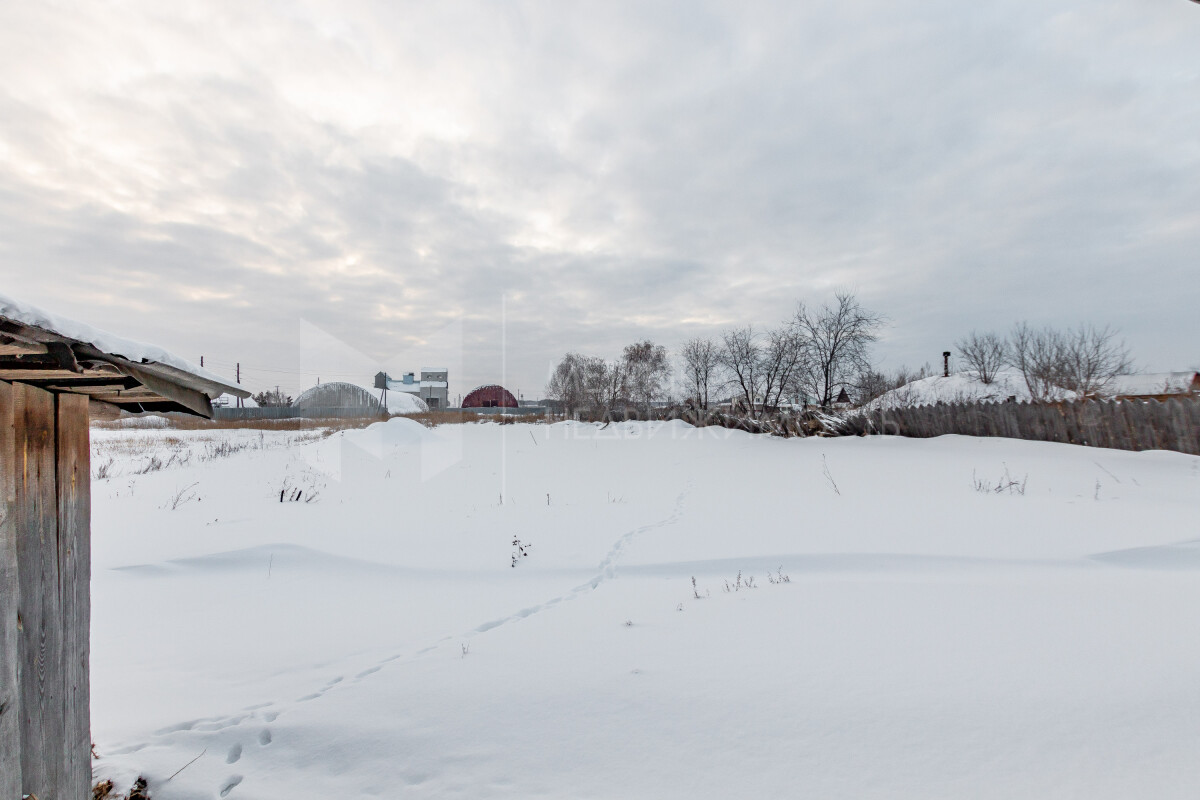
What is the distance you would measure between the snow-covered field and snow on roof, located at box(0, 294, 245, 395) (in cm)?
176

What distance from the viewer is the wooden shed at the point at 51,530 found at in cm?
153

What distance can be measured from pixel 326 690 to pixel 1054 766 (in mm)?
3269

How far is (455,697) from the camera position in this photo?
271 centimetres

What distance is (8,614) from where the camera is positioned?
1605 millimetres

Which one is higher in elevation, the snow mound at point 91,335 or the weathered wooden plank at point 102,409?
the snow mound at point 91,335

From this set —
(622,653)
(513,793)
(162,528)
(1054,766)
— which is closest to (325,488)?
(162,528)

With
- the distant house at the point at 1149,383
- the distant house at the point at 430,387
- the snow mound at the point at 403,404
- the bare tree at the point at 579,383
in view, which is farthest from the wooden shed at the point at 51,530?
the distant house at the point at 430,387

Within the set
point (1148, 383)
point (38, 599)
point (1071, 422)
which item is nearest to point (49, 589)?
point (38, 599)

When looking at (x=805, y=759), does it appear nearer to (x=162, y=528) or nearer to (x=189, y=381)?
(x=189, y=381)

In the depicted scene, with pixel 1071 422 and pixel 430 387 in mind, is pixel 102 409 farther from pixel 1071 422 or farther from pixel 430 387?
pixel 430 387

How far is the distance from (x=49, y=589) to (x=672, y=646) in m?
2.80

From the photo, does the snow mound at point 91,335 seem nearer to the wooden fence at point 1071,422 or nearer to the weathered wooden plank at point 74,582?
the weathered wooden plank at point 74,582

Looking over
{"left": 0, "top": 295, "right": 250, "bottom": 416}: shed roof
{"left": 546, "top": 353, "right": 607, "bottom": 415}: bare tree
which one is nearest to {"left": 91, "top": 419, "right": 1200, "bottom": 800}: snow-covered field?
{"left": 0, "top": 295, "right": 250, "bottom": 416}: shed roof

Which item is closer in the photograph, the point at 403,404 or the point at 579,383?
the point at 579,383
